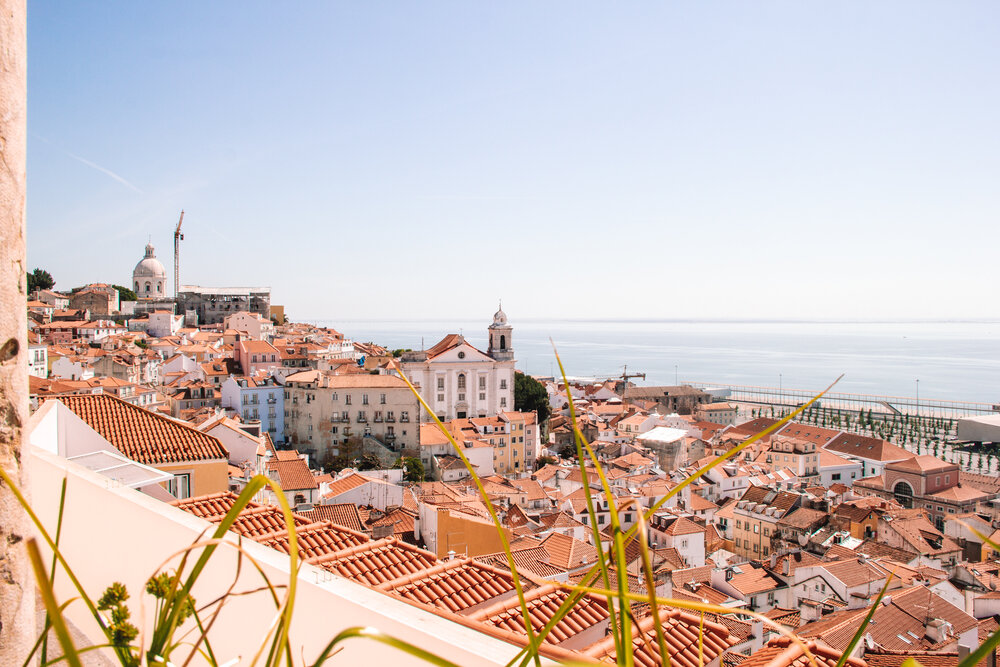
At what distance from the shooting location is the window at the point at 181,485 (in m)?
5.19

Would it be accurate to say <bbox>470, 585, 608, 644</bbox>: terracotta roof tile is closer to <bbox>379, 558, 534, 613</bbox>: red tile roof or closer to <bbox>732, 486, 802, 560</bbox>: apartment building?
<bbox>379, 558, 534, 613</bbox>: red tile roof

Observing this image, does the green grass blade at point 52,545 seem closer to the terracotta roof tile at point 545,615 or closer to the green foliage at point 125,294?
the terracotta roof tile at point 545,615

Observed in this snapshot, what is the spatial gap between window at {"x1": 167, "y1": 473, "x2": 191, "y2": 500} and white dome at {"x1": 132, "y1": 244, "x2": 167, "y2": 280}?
47928 millimetres

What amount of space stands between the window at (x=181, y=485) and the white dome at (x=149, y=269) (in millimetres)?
47928

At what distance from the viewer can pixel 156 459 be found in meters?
5.29

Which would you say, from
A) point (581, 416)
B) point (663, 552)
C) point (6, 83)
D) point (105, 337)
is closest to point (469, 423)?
point (581, 416)

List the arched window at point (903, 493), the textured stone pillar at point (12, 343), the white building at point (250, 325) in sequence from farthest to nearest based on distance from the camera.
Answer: the white building at point (250, 325) → the arched window at point (903, 493) → the textured stone pillar at point (12, 343)

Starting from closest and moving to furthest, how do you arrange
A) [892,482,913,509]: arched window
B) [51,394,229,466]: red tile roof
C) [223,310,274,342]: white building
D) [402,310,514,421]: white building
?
[51,394,229,466]: red tile roof
[892,482,913,509]: arched window
[402,310,514,421]: white building
[223,310,274,342]: white building

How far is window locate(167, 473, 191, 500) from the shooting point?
204 inches

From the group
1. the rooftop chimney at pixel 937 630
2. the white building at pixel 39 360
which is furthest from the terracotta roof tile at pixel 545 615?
the white building at pixel 39 360

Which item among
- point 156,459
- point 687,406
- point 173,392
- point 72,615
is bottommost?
point 687,406

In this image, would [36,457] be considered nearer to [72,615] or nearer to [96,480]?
[96,480]

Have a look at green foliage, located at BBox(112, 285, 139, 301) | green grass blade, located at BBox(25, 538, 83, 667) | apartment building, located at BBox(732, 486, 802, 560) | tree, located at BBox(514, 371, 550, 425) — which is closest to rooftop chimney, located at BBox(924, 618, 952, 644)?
apartment building, located at BBox(732, 486, 802, 560)

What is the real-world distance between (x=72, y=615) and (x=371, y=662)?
108 cm
